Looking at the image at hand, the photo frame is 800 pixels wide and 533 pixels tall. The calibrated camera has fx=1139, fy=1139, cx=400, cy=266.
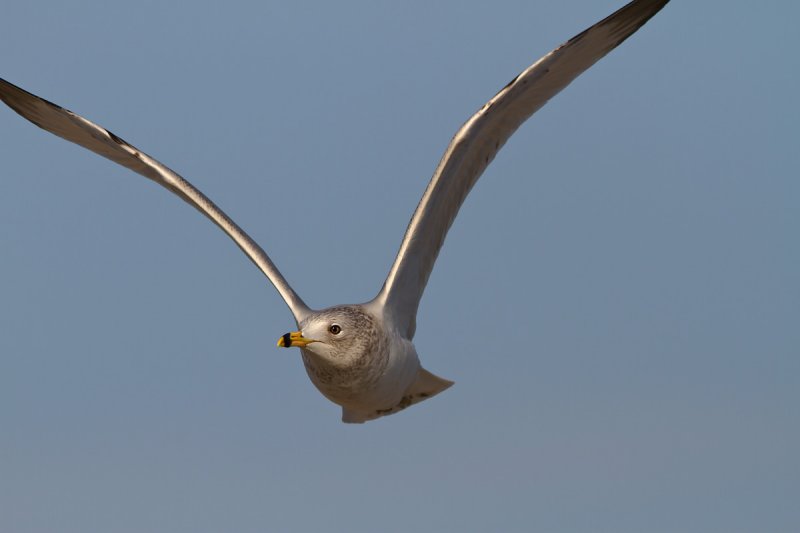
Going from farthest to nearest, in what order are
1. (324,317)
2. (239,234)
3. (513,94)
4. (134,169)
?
(134,169)
(239,234)
(513,94)
(324,317)

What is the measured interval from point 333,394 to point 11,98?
7394mm

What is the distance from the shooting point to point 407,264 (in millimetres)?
13828

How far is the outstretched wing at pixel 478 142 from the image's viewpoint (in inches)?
526

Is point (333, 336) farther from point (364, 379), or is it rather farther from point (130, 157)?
point (130, 157)

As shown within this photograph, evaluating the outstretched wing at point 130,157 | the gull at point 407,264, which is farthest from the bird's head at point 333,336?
the outstretched wing at point 130,157

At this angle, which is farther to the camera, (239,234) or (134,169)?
(134,169)

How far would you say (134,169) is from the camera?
1582cm

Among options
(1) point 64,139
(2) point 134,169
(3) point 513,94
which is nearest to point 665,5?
(3) point 513,94

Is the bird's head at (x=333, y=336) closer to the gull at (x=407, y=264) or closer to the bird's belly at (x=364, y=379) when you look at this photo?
the gull at (x=407, y=264)

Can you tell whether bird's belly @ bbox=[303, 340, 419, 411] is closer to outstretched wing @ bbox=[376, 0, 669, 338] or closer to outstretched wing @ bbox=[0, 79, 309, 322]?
outstretched wing @ bbox=[376, 0, 669, 338]

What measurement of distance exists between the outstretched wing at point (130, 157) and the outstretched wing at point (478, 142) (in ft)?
4.54

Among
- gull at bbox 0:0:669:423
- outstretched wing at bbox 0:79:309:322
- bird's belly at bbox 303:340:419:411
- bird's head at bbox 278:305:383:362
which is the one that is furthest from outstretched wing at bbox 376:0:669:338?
outstretched wing at bbox 0:79:309:322

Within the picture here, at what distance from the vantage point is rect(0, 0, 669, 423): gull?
40.5 feet

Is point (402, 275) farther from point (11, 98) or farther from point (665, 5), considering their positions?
point (11, 98)
